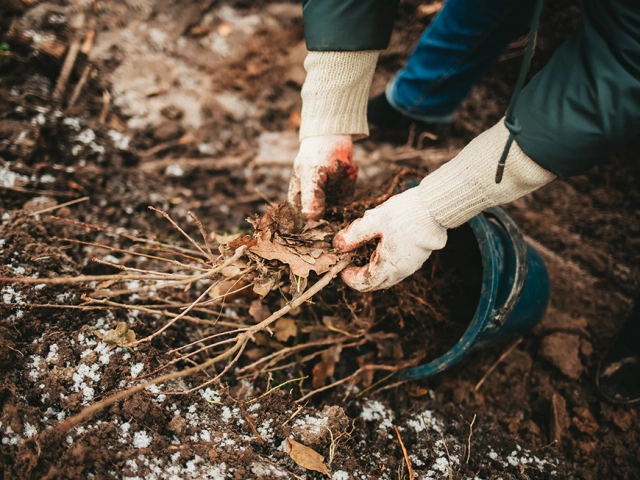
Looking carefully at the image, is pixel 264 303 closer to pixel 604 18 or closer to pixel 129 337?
pixel 129 337

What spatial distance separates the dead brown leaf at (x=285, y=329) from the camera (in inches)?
65.7

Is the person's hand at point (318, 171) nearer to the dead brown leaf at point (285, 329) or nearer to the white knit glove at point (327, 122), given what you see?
the white knit glove at point (327, 122)

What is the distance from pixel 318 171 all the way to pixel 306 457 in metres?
1.02

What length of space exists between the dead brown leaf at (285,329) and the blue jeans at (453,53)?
4.78 ft

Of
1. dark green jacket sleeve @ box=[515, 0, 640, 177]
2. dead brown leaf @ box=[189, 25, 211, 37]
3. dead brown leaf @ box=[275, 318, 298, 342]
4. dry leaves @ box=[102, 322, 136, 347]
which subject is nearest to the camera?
dark green jacket sleeve @ box=[515, 0, 640, 177]

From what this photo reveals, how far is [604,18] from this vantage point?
3.53 feet

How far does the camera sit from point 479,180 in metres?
1.29

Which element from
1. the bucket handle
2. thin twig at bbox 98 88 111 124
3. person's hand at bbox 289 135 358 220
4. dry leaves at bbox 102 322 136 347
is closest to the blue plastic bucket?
the bucket handle

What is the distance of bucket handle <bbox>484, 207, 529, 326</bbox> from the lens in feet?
4.96

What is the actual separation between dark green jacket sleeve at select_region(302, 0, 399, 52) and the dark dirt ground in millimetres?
1015

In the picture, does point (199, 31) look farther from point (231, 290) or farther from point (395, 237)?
point (395, 237)

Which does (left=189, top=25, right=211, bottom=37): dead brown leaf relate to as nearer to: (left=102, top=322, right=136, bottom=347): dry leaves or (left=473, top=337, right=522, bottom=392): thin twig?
(left=102, top=322, right=136, bottom=347): dry leaves

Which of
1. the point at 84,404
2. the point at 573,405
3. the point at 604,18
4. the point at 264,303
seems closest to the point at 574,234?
the point at 573,405

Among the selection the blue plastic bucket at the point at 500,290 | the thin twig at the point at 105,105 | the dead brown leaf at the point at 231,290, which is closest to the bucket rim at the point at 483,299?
the blue plastic bucket at the point at 500,290
